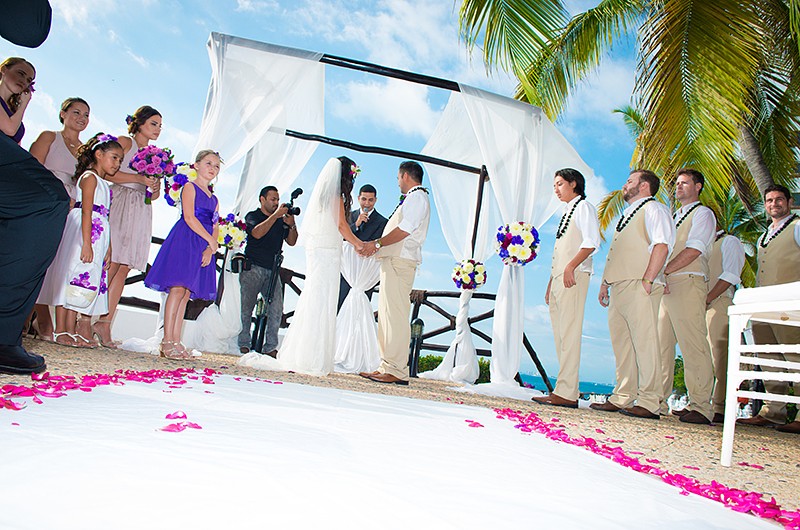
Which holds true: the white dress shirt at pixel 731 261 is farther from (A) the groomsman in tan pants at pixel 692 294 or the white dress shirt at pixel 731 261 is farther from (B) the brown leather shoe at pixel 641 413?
(B) the brown leather shoe at pixel 641 413

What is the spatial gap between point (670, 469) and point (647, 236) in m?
2.93

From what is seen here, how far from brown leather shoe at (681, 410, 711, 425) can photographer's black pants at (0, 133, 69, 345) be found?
529 cm

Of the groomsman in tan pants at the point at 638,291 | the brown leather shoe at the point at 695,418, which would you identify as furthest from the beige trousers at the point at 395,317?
the brown leather shoe at the point at 695,418

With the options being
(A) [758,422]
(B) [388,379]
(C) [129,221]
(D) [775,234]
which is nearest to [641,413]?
(A) [758,422]

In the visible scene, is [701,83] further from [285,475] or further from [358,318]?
[285,475]

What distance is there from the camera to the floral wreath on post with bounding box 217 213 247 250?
613cm

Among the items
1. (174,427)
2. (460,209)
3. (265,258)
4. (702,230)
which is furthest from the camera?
(460,209)

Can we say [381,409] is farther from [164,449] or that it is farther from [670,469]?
[164,449]

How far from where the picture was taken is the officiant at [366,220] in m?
7.36

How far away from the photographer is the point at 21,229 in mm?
2992

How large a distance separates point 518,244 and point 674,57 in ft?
10.7

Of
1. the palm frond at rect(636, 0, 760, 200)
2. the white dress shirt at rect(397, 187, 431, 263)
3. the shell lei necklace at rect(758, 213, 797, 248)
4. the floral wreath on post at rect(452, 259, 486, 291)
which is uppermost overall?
the palm frond at rect(636, 0, 760, 200)

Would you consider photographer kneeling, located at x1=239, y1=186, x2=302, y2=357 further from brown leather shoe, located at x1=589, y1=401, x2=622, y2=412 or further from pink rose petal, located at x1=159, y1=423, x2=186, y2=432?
pink rose petal, located at x1=159, y1=423, x2=186, y2=432

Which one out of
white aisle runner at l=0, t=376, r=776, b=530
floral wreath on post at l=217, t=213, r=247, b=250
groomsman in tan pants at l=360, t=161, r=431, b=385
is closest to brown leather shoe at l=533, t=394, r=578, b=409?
groomsman in tan pants at l=360, t=161, r=431, b=385
